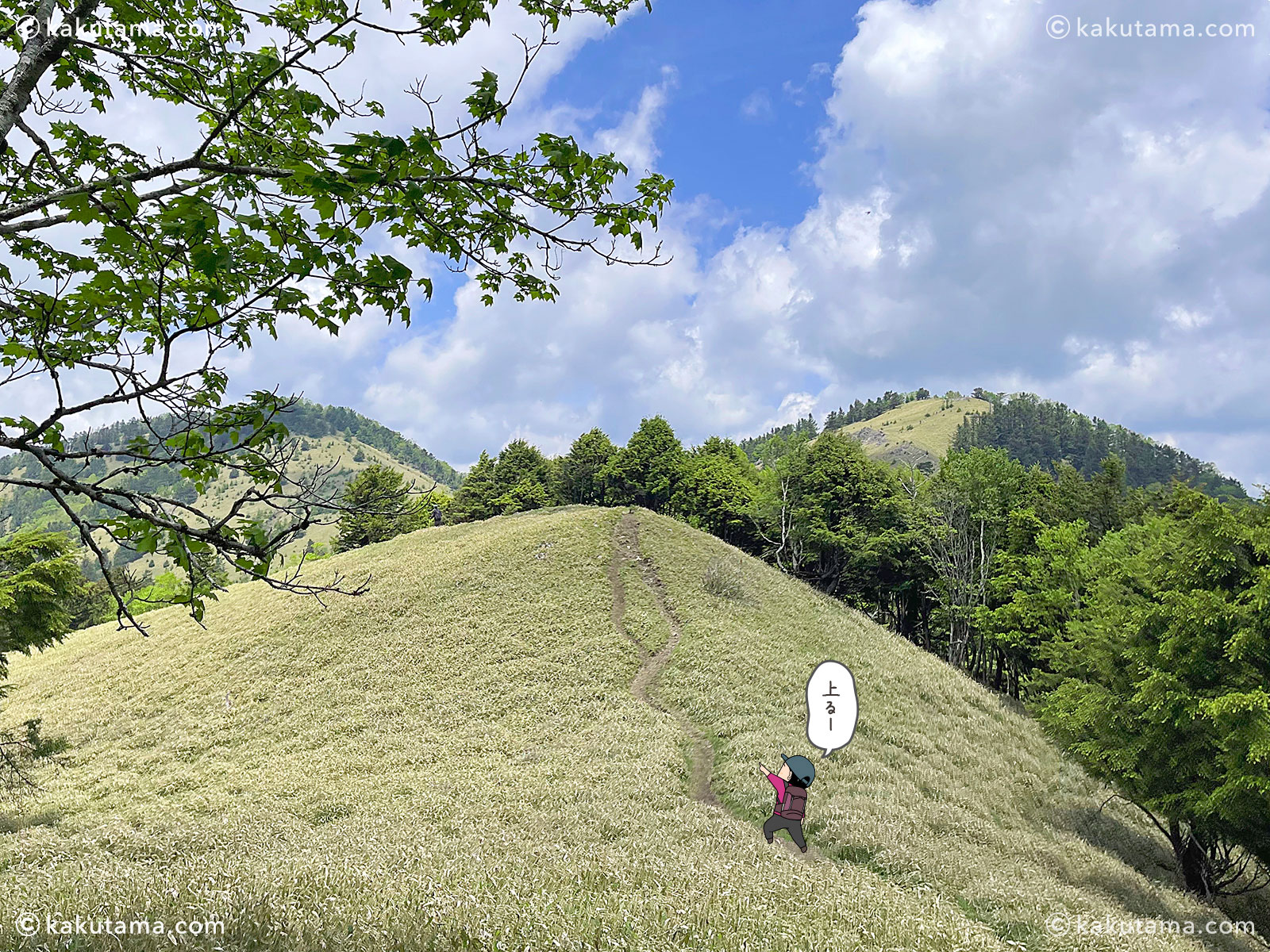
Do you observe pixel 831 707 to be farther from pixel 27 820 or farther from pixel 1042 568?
pixel 1042 568

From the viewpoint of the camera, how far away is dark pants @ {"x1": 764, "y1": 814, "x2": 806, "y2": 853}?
35.1 feet

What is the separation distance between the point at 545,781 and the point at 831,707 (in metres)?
7.26

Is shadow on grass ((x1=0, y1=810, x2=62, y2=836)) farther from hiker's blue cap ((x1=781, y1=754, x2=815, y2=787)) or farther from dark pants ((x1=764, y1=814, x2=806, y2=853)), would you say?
hiker's blue cap ((x1=781, y1=754, x2=815, y2=787))

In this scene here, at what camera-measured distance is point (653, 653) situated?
1085 inches

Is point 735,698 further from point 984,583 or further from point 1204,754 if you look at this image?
point 984,583

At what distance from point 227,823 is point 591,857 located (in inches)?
354

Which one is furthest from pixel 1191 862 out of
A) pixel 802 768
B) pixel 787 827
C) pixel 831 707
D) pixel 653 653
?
pixel 653 653

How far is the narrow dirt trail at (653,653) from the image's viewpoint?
16.9 meters

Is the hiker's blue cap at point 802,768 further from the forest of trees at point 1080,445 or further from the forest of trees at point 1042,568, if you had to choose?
the forest of trees at point 1080,445

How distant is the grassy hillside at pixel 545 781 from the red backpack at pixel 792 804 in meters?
0.67

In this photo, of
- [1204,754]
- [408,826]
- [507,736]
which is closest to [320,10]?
[408,826]

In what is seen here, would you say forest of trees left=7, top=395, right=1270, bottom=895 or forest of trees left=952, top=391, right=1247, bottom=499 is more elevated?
forest of trees left=952, top=391, right=1247, bottom=499

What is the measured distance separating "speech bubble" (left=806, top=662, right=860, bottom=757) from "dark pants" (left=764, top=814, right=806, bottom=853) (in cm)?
224

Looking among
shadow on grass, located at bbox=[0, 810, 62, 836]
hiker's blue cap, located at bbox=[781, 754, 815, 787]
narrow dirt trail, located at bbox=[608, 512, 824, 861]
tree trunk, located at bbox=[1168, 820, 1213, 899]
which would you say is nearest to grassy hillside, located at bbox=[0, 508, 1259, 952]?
narrow dirt trail, located at bbox=[608, 512, 824, 861]
